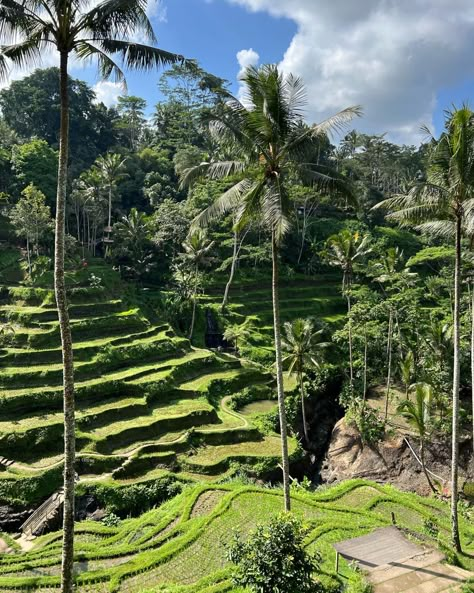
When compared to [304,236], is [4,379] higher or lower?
lower

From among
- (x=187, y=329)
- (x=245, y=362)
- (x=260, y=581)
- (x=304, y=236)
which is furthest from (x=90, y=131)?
(x=260, y=581)

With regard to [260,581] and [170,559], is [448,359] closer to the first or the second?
[170,559]

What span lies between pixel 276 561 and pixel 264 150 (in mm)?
8989

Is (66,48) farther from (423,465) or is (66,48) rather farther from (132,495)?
(423,465)

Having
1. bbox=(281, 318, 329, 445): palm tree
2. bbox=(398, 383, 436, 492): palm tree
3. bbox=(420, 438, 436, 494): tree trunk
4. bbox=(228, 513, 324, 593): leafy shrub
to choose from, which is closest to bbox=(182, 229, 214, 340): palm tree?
bbox=(281, 318, 329, 445): palm tree

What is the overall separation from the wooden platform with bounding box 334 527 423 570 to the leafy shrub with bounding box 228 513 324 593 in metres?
2.01

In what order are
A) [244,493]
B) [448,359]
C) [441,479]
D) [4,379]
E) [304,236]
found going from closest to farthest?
[244,493] → [441,479] → [4,379] → [448,359] → [304,236]

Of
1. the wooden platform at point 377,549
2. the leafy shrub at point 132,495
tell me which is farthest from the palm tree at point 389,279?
the wooden platform at point 377,549

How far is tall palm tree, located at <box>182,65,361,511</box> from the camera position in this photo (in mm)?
11047

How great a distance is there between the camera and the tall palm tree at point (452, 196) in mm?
11352

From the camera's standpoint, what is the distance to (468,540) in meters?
13.4

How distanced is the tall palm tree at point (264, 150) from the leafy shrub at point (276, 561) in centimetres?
399

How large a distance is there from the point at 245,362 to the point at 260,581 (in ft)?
73.3

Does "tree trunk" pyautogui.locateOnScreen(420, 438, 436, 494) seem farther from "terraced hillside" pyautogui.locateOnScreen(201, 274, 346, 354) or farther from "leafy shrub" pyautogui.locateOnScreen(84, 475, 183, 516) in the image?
"terraced hillside" pyautogui.locateOnScreen(201, 274, 346, 354)
